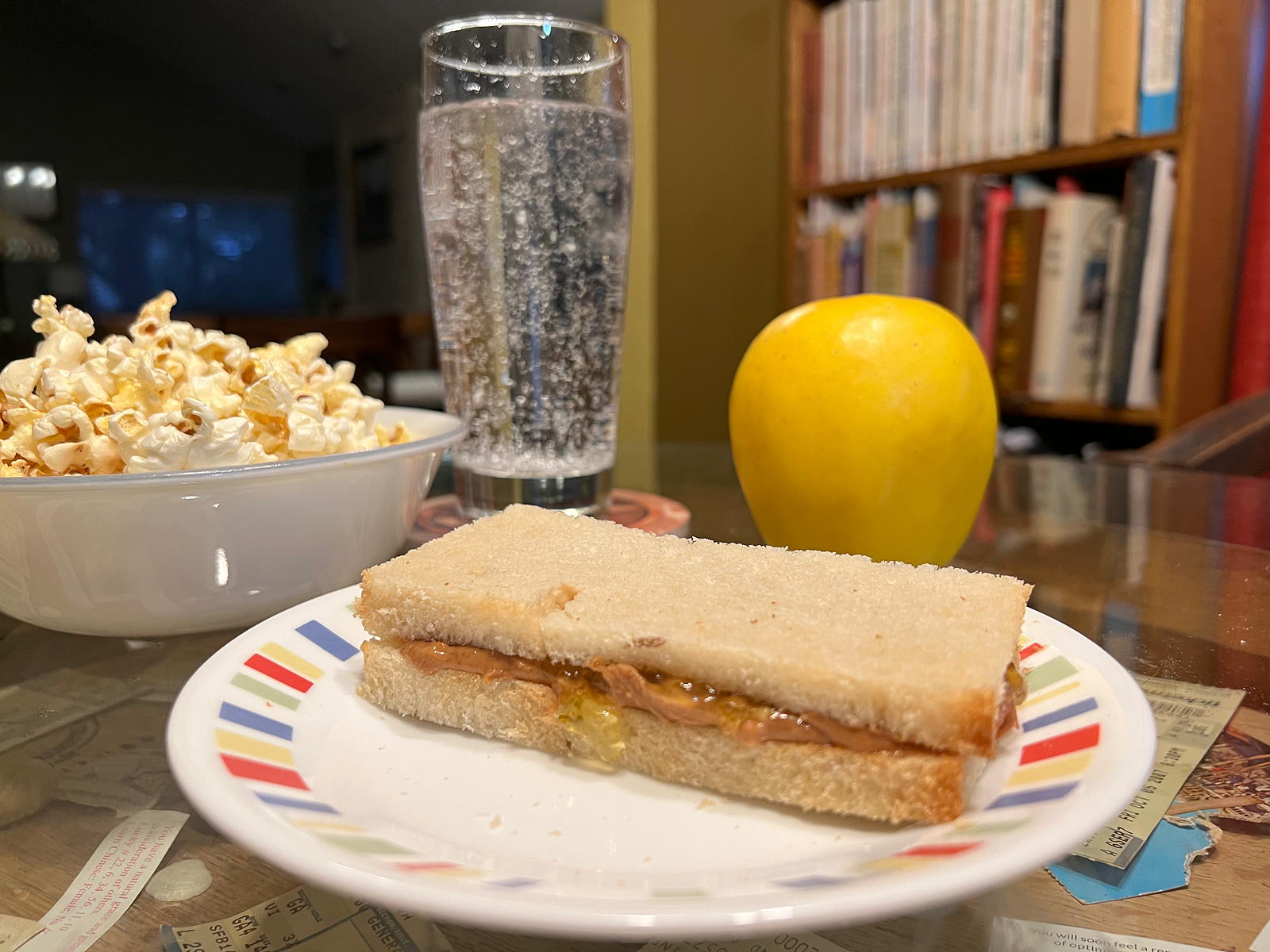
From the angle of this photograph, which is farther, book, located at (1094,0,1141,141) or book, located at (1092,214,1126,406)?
book, located at (1092,214,1126,406)

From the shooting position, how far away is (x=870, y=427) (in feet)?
2.14

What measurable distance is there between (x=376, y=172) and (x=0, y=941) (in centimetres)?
342

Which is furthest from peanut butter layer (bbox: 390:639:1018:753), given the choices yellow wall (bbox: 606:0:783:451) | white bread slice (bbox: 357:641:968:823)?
yellow wall (bbox: 606:0:783:451)

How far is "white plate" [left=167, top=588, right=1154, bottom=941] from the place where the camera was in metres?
0.26

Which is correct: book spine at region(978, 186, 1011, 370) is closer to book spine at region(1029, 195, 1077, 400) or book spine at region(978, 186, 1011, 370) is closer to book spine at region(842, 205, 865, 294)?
book spine at region(1029, 195, 1077, 400)

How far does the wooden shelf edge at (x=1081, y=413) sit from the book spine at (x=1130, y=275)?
0.07ft

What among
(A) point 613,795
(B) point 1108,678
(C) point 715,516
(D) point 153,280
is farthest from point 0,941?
(D) point 153,280

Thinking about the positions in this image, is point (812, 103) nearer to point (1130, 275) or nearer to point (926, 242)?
point (926, 242)

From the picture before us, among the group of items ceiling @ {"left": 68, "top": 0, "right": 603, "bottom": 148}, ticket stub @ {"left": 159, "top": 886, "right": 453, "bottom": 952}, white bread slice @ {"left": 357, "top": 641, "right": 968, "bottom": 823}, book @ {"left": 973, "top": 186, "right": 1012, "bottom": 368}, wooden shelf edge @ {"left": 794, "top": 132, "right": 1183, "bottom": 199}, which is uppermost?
ceiling @ {"left": 68, "top": 0, "right": 603, "bottom": 148}

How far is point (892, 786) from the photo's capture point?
0.34 metres

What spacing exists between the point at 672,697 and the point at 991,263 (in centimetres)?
159

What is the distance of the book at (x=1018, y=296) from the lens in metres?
1.65

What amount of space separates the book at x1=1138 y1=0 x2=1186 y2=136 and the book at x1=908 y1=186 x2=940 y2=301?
1.33 feet

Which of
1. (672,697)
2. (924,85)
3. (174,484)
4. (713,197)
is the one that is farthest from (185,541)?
(713,197)
